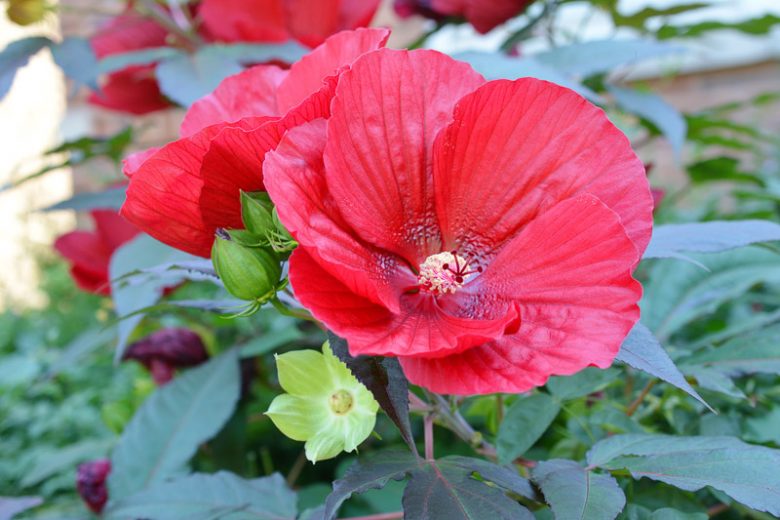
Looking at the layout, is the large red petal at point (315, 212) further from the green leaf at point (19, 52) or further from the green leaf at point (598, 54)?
the green leaf at point (19, 52)

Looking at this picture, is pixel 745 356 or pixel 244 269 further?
pixel 745 356

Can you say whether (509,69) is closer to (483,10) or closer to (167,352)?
(483,10)

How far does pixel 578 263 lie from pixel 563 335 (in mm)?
39

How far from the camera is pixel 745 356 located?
1.77 ft

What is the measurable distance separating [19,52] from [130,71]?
13cm

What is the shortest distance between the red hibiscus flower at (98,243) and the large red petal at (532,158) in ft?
1.96

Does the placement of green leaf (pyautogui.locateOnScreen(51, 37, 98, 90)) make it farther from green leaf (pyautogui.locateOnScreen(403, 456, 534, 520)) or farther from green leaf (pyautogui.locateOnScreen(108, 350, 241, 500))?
green leaf (pyautogui.locateOnScreen(403, 456, 534, 520))

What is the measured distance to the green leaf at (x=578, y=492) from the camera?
36 centimetres

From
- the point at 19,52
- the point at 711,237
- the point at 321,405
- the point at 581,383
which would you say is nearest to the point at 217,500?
the point at 321,405

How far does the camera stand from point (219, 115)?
0.44 meters

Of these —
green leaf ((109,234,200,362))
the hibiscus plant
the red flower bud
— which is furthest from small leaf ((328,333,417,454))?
the red flower bud

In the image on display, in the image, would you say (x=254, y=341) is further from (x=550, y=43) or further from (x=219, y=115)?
(x=550, y=43)

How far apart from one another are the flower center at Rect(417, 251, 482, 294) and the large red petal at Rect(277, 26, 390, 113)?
4.7 inches

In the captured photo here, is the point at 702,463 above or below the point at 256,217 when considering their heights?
below
